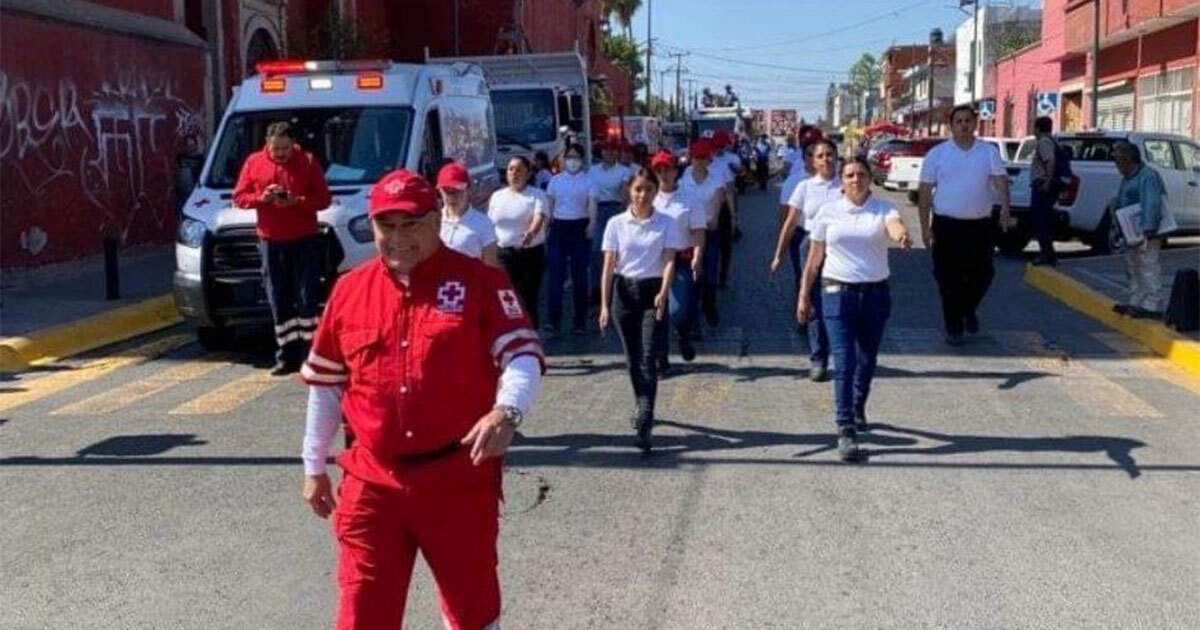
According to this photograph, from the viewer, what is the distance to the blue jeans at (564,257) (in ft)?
40.2

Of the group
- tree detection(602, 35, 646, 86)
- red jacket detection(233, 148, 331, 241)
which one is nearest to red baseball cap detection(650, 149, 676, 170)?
red jacket detection(233, 148, 331, 241)

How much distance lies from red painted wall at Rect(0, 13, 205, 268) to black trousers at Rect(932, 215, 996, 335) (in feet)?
37.3

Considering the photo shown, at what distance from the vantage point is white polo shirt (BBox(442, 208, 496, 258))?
8.45 m

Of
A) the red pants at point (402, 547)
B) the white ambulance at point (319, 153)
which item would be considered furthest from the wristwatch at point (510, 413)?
the white ambulance at point (319, 153)

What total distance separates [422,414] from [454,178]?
4603 mm

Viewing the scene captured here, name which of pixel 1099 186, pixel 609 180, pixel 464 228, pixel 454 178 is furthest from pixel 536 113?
pixel 454 178

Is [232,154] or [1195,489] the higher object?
[232,154]

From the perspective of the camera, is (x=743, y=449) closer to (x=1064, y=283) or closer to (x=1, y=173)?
(x=1064, y=283)

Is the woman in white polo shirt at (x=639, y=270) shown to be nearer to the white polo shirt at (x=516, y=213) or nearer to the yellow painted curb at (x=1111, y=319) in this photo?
the white polo shirt at (x=516, y=213)

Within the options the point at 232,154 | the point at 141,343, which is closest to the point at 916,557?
the point at 232,154

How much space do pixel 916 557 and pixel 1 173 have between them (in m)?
13.8

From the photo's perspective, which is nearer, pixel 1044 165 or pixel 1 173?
pixel 1 173

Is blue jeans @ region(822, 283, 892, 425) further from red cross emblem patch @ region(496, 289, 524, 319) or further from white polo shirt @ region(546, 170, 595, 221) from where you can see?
white polo shirt @ region(546, 170, 595, 221)

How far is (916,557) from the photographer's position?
573 centimetres
